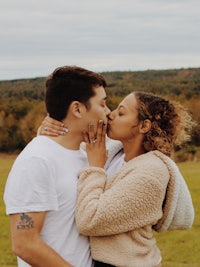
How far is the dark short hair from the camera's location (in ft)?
11.1

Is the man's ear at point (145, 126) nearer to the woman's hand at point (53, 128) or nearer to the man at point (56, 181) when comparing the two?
the man at point (56, 181)

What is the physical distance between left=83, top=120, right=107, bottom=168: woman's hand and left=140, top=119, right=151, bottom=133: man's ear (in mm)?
191

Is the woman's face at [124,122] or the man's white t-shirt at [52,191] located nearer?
the man's white t-shirt at [52,191]

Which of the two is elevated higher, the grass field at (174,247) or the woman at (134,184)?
the woman at (134,184)

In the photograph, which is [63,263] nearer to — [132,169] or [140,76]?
[132,169]

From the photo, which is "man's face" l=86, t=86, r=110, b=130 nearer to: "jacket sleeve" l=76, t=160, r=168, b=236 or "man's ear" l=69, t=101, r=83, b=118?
"man's ear" l=69, t=101, r=83, b=118

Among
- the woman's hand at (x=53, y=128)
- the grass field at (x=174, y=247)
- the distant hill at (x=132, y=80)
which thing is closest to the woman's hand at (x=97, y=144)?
the woman's hand at (x=53, y=128)

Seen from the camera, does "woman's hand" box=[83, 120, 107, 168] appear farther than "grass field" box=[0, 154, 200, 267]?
No

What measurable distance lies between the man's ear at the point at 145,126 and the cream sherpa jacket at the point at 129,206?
0.13 metres

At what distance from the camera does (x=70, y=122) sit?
341cm

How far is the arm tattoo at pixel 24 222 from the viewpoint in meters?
3.09

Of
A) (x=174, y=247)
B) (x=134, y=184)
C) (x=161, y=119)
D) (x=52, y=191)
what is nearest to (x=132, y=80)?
(x=174, y=247)

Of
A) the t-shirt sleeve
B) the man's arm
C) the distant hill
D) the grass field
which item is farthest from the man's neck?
the distant hill

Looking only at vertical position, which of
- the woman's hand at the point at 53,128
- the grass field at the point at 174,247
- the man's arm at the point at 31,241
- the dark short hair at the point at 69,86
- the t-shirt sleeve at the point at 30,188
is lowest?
the grass field at the point at 174,247
